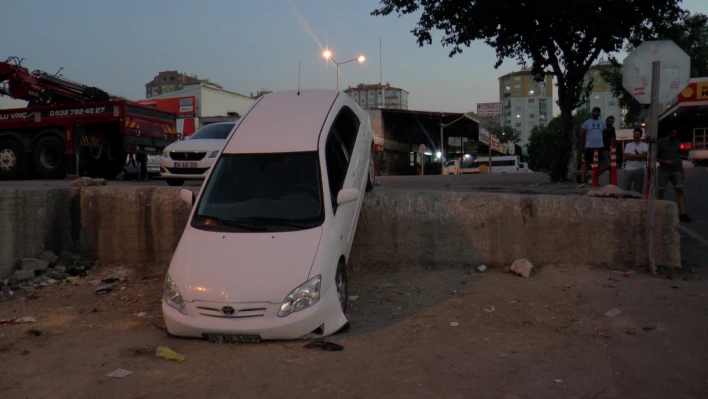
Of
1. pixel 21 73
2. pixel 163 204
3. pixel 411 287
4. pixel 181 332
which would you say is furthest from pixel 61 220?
pixel 21 73

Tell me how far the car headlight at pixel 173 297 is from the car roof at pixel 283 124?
1.75 m

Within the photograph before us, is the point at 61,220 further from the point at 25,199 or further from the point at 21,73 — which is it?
the point at 21,73

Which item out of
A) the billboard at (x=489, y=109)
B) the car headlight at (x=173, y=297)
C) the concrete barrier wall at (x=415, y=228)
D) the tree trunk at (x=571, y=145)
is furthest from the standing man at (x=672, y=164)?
the billboard at (x=489, y=109)

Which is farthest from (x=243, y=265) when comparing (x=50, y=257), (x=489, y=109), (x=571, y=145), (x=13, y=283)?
(x=489, y=109)

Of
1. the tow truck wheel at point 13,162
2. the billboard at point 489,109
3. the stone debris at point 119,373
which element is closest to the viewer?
the stone debris at point 119,373

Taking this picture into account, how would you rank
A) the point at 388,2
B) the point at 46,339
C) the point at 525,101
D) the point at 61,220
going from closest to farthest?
the point at 46,339
the point at 61,220
the point at 388,2
the point at 525,101

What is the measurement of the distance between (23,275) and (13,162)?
31.0 feet

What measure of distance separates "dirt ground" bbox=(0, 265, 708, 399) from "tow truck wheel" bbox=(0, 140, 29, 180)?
9943mm

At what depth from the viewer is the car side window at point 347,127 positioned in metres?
6.92

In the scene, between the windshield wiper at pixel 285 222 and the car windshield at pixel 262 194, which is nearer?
the windshield wiper at pixel 285 222

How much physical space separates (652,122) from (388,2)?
9.47 m

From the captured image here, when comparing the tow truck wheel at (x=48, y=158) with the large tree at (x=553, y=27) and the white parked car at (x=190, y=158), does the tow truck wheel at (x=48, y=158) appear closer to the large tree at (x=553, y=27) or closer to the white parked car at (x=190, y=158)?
the white parked car at (x=190, y=158)

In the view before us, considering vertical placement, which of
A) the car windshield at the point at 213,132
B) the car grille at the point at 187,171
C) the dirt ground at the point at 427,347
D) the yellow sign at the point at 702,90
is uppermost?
the yellow sign at the point at 702,90

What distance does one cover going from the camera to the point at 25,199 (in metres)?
7.69
